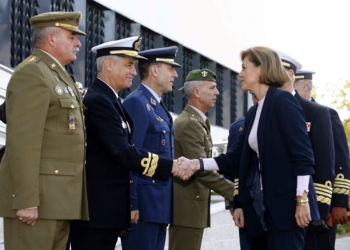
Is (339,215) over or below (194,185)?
below

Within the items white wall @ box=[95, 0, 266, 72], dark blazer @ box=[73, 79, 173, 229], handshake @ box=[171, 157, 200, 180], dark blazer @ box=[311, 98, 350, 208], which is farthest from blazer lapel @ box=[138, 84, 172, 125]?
white wall @ box=[95, 0, 266, 72]

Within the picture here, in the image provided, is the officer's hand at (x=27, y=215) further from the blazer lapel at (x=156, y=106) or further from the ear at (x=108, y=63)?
the blazer lapel at (x=156, y=106)

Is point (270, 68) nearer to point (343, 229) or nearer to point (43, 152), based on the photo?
point (43, 152)

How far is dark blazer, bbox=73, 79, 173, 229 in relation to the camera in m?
6.11

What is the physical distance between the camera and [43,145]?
18.0 feet

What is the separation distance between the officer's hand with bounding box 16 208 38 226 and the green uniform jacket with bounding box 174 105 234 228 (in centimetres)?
276

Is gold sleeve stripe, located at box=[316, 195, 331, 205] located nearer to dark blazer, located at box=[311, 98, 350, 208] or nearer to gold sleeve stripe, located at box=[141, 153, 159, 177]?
dark blazer, located at box=[311, 98, 350, 208]

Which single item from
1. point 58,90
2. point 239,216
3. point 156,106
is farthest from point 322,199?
point 58,90

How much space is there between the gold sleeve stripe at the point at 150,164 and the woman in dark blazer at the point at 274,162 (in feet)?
2.02

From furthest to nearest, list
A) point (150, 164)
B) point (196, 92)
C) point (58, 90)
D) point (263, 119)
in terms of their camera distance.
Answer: point (196, 92)
point (150, 164)
point (263, 119)
point (58, 90)

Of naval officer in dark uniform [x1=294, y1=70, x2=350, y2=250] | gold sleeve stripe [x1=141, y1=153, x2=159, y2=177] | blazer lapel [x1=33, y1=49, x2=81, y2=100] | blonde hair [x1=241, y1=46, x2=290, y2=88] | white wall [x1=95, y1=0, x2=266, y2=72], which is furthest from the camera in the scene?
white wall [x1=95, y1=0, x2=266, y2=72]

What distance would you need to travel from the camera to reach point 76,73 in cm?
1716

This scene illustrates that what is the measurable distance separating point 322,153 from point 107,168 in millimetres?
1586

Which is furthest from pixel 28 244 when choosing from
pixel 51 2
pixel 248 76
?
pixel 51 2
